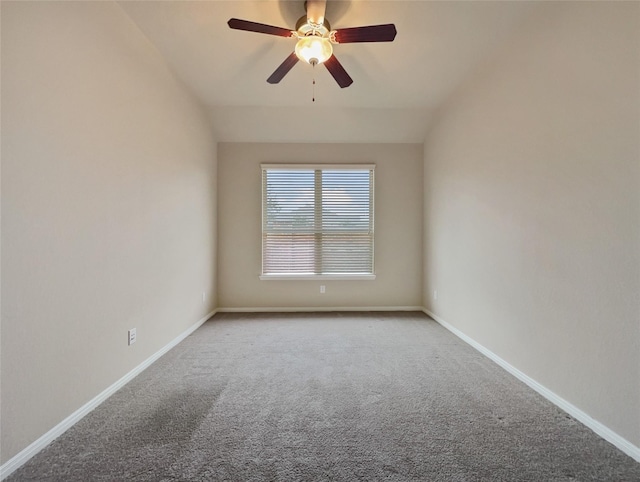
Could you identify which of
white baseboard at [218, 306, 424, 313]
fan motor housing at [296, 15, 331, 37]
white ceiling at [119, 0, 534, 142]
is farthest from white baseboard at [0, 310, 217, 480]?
fan motor housing at [296, 15, 331, 37]

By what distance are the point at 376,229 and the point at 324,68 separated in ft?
7.25

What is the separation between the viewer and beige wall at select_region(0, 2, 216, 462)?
49.6 inches

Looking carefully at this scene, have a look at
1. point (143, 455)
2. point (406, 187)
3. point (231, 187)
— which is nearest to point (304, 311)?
point (231, 187)

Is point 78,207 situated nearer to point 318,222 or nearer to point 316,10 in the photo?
point 316,10

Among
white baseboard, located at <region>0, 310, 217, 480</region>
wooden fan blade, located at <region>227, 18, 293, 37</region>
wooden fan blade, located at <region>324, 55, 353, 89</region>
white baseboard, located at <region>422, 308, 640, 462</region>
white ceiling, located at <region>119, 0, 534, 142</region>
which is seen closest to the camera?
white baseboard, located at <region>0, 310, 217, 480</region>

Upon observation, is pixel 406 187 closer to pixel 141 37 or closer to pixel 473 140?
pixel 473 140

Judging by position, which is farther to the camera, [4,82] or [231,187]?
[231,187]

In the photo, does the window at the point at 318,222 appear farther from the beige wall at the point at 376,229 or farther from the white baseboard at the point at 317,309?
the white baseboard at the point at 317,309

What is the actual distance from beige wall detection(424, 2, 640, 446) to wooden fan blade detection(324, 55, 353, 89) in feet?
4.37

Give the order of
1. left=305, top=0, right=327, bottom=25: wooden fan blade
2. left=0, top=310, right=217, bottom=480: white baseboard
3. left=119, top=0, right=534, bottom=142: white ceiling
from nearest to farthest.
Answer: left=0, top=310, right=217, bottom=480: white baseboard
left=305, top=0, right=327, bottom=25: wooden fan blade
left=119, top=0, right=534, bottom=142: white ceiling

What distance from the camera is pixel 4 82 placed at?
121 centimetres

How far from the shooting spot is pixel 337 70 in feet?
7.11

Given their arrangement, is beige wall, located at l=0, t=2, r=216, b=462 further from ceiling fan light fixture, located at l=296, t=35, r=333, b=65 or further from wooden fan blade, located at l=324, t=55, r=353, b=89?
wooden fan blade, located at l=324, t=55, r=353, b=89

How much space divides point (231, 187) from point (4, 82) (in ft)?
8.89
